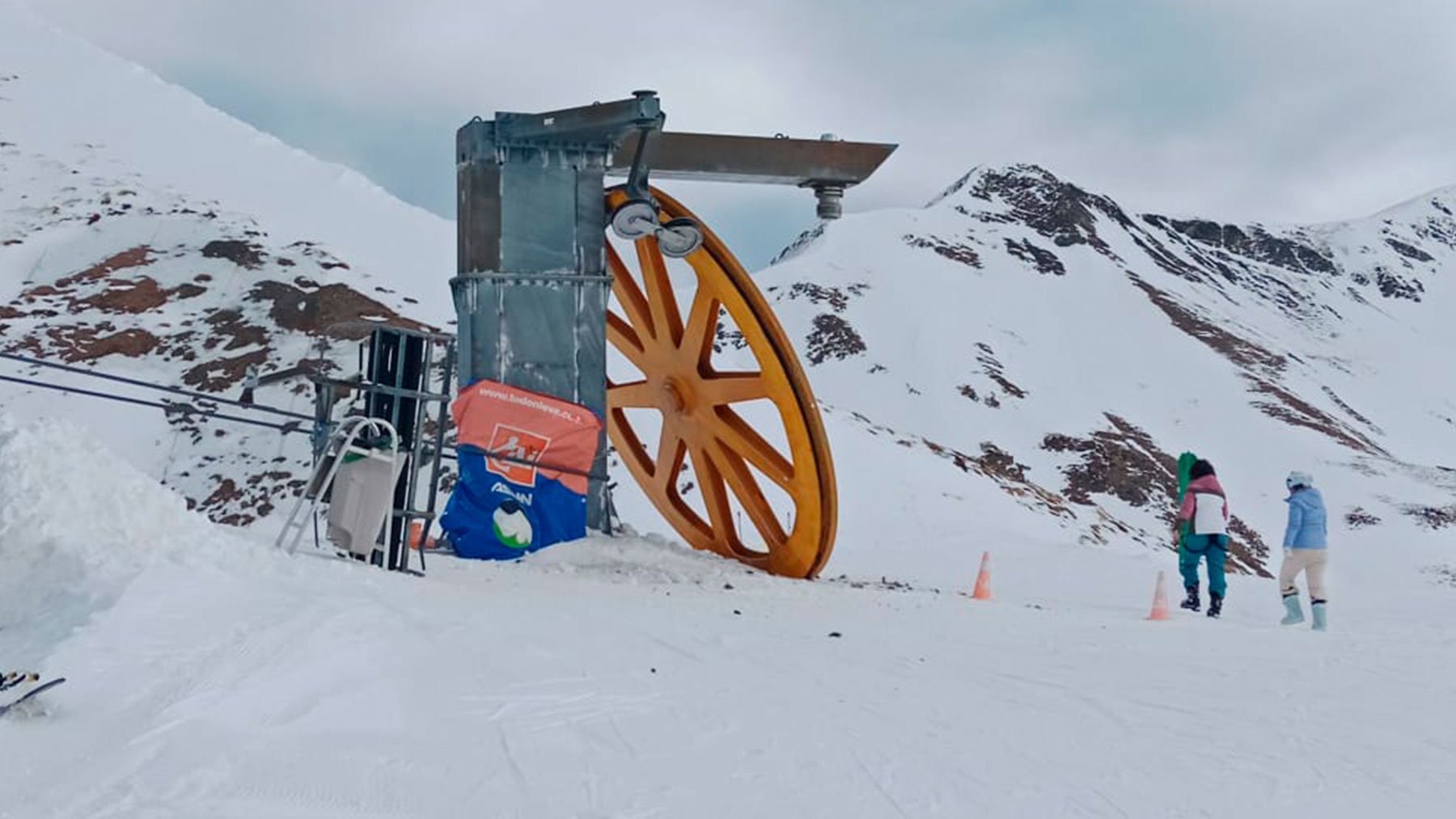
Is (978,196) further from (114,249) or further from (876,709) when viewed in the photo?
(876,709)

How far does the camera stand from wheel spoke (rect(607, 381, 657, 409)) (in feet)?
47.6

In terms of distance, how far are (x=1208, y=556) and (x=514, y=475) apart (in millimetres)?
7302

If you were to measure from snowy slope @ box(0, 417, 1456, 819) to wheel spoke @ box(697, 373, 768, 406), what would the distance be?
4.34 meters

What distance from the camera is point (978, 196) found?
96250mm

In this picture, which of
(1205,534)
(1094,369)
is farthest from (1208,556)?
(1094,369)

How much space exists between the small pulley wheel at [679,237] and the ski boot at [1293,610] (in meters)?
7.02

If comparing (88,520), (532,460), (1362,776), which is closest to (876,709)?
(1362,776)

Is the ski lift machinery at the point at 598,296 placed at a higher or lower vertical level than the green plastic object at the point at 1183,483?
higher

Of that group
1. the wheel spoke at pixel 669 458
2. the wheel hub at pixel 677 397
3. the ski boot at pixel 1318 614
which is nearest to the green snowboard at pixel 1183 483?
the ski boot at pixel 1318 614

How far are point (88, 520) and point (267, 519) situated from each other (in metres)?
14.3

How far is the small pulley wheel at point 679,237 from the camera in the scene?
1300 cm

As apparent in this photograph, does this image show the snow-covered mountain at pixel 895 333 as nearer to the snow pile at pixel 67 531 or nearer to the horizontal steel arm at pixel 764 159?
the horizontal steel arm at pixel 764 159

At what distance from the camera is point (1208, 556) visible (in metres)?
12.7

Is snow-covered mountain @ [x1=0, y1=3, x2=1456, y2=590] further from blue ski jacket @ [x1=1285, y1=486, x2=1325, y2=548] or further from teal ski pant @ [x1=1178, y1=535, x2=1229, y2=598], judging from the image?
blue ski jacket @ [x1=1285, y1=486, x2=1325, y2=548]
